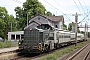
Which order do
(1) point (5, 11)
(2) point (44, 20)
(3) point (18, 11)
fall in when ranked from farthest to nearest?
(3) point (18, 11)
(1) point (5, 11)
(2) point (44, 20)

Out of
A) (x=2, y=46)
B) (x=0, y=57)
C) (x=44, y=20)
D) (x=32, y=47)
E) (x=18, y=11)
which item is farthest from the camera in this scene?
(x=18, y=11)

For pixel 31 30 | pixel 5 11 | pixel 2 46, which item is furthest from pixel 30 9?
pixel 31 30

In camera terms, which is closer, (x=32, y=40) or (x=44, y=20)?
(x=32, y=40)

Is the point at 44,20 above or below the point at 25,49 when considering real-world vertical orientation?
above

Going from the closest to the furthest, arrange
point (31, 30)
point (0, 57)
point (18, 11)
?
point (0, 57), point (31, 30), point (18, 11)

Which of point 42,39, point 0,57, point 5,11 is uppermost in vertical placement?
point 5,11

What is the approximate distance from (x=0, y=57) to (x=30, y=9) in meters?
62.6

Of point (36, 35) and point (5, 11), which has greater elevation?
point (5, 11)

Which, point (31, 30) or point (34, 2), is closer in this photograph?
point (31, 30)

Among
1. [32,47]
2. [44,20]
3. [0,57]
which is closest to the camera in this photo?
[0,57]

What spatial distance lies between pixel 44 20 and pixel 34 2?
1207cm

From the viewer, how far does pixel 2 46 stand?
33000 mm

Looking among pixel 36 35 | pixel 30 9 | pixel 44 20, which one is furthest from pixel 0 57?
pixel 30 9

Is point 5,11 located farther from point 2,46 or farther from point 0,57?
point 0,57
